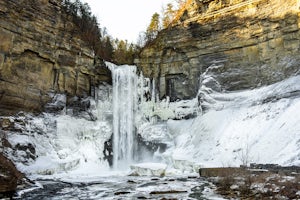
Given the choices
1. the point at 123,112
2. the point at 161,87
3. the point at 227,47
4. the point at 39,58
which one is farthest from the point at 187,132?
the point at 39,58

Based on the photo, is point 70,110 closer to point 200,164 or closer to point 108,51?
point 108,51

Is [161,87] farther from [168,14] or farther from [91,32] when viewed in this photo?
[168,14]

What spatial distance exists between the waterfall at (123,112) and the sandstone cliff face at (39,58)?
136cm

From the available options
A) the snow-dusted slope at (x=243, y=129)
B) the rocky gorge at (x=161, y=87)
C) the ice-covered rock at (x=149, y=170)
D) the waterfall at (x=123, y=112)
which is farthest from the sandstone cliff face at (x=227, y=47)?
the ice-covered rock at (x=149, y=170)

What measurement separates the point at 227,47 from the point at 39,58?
15944mm

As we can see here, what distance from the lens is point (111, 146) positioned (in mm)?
28438

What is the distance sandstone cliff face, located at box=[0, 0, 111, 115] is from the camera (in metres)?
24.0

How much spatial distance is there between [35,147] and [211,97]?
14600 millimetres

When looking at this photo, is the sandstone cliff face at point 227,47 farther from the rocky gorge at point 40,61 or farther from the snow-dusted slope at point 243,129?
the rocky gorge at point 40,61

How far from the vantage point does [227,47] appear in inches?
1126

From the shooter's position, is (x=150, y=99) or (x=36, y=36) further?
A: (x=150, y=99)

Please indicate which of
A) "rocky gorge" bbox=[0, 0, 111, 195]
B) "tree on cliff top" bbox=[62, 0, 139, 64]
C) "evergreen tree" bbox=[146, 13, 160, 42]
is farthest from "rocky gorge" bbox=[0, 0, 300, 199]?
"evergreen tree" bbox=[146, 13, 160, 42]

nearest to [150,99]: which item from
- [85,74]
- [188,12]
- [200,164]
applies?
[85,74]

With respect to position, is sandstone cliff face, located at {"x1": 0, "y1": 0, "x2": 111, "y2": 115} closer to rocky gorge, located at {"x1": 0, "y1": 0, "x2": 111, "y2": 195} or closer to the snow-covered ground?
rocky gorge, located at {"x1": 0, "y1": 0, "x2": 111, "y2": 195}
